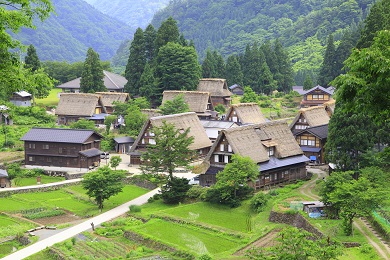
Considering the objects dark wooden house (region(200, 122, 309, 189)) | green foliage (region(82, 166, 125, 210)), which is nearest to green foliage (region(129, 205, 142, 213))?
green foliage (region(82, 166, 125, 210))

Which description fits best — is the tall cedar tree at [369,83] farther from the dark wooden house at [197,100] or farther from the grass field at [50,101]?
the grass field at [50,101]

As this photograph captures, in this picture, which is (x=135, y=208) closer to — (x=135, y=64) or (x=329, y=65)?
(x=135, y=64)

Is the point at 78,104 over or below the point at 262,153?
over

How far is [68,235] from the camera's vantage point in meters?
33.6

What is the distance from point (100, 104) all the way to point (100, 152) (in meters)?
14.3

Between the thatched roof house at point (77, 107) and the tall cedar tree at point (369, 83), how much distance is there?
4965cm

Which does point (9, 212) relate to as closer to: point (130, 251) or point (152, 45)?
point (130, 251)

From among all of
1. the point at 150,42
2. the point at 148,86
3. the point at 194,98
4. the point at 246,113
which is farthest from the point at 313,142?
the point at 150,42

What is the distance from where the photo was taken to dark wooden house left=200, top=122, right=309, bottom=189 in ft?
136

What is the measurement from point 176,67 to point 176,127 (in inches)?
733

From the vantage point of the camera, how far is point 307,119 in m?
52.2

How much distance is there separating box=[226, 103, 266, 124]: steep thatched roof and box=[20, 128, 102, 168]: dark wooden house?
13.6 meters

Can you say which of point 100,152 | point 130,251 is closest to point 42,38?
point 100,152

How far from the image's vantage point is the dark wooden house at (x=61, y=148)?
49.9 metres
